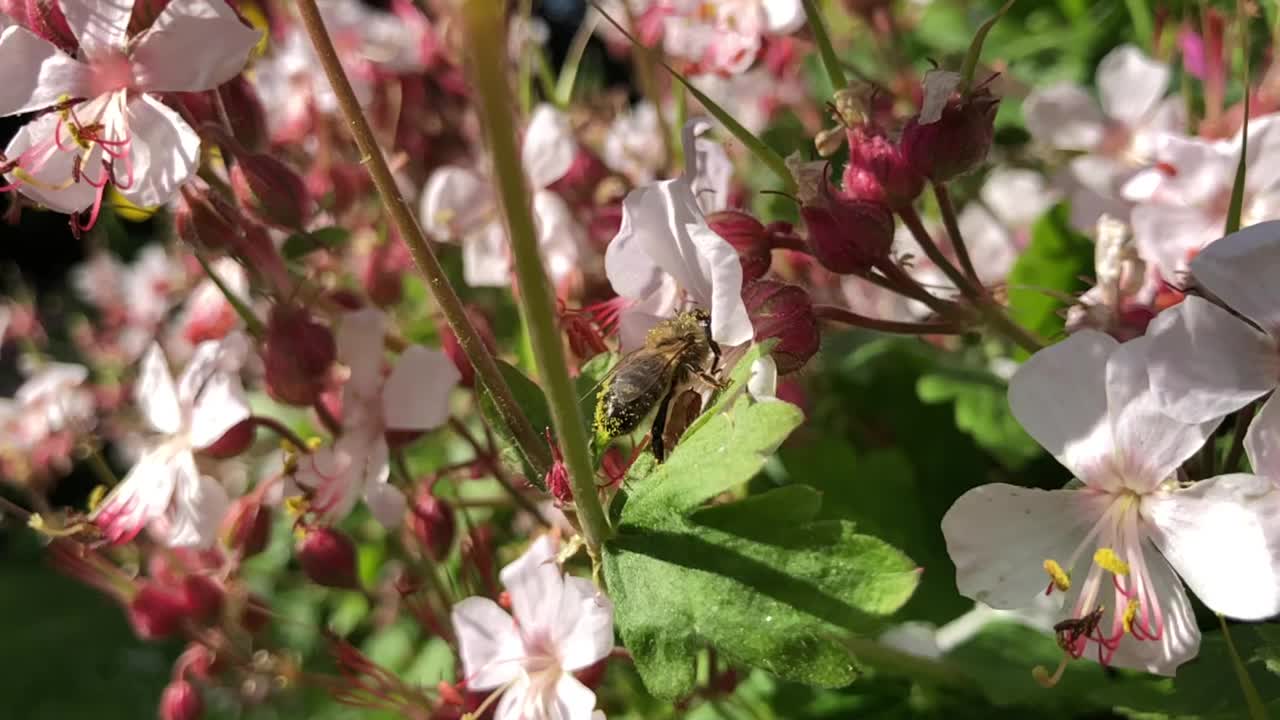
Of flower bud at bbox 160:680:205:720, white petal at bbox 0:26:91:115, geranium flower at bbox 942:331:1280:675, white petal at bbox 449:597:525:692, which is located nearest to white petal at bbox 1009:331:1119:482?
geranium flower at bbox 942:331:1280:675

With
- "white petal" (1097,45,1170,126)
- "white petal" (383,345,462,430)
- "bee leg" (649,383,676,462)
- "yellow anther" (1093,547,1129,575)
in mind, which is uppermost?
"white petal" (1097,45,1170,126)

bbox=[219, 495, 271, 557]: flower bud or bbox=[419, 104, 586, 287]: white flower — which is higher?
bbox=[419, 104, 586, 287]: white flower

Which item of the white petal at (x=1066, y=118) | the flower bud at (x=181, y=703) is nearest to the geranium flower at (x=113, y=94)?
the flower bud at (x=181, y=703)

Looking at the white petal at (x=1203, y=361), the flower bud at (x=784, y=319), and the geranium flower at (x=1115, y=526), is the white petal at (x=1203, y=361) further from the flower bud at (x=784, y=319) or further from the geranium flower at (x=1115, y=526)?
the flower bud at (x=784, y=319)

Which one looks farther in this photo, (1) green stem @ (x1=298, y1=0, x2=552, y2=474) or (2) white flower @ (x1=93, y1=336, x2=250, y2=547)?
(2) white flower @ (x1=93, y1=336, x2=250, y2=547)

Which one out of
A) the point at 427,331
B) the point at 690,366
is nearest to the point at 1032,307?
the point at 690,366

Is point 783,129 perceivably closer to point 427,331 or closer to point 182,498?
point 427,331

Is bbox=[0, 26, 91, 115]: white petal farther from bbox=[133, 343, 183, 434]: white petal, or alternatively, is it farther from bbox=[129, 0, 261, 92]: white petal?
bbox=[133, 343, 183, 434]: white petal
